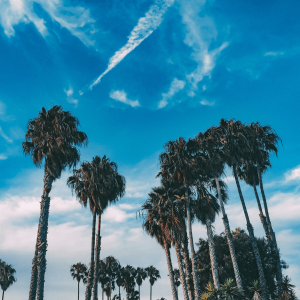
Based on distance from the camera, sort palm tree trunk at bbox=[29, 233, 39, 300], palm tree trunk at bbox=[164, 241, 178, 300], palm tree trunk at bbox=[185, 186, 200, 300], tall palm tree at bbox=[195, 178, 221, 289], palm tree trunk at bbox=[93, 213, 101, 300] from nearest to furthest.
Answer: palm tree trunk at bbox=[29, 233, 39, 300] → palm tree trunk at bbox=[185, 186, 200, 300] → palm tree trunk at bbox=[93, 213, 101, 300] → tall palm tree at bbox=[195, 178, 221, 289] → palm tree trunk at bbox=[164, 241, 178, 300]

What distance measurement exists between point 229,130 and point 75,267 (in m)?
50.0

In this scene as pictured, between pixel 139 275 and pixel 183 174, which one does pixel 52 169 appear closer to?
pixel 183 174

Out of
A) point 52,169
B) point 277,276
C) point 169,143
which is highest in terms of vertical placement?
point 169,143

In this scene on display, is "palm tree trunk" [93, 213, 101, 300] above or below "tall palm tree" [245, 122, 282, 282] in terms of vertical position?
below

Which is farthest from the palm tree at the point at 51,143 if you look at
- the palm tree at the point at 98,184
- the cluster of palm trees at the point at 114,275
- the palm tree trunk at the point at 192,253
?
the cluster of palm trees at the point at 114,275

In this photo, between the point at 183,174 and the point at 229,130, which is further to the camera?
the point at 229,130

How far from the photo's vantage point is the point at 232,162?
109 feet

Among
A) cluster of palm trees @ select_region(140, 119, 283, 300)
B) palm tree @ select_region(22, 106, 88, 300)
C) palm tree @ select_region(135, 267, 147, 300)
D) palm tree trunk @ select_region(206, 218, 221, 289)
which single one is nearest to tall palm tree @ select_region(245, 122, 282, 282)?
cluster of palm trees @ select_region(140, 119, 283, 300)

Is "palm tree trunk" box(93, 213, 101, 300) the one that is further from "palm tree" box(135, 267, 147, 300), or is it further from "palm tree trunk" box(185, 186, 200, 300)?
"palm tree" box(135, 267, 147, 300)

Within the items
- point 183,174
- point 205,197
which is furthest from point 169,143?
point 205,197

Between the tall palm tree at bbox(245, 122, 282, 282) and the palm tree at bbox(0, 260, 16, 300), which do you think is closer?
the tall palm tree at bbox(245, 122, 282, 282)

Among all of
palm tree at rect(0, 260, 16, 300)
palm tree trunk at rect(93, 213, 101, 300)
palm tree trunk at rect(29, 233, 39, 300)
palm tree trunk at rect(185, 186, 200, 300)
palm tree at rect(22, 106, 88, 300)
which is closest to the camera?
palm tree trunk at rect(29, 233, 39, 300)

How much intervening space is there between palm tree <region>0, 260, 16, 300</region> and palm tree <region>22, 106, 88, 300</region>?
149 ft

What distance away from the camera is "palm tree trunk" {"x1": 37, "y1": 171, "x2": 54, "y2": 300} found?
1929 centimetres
